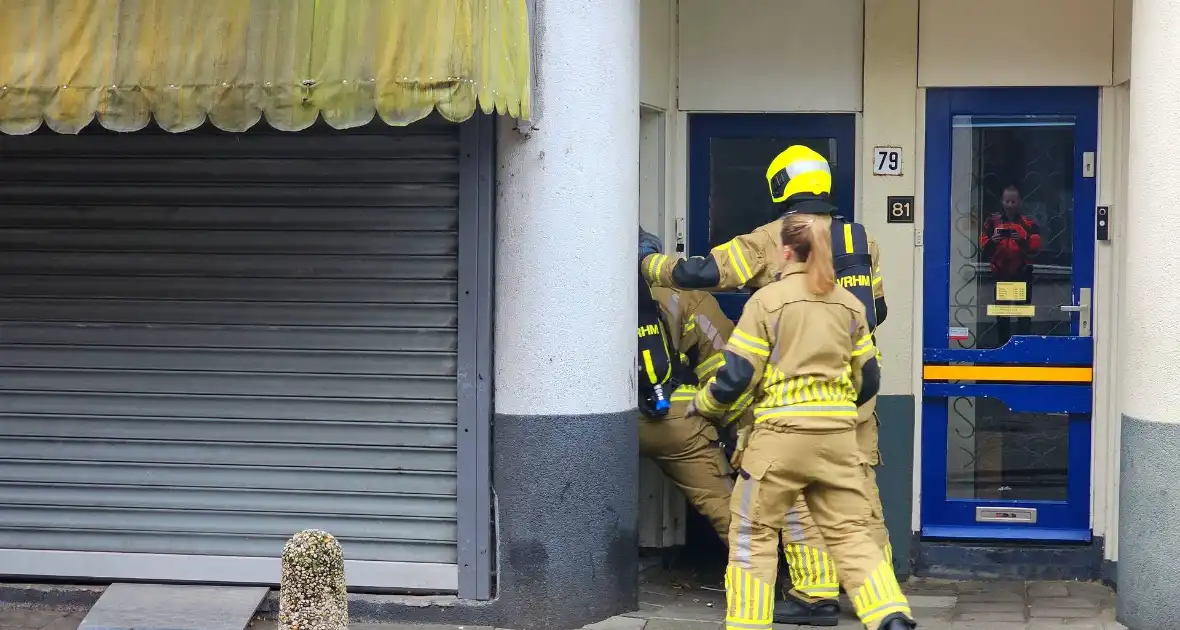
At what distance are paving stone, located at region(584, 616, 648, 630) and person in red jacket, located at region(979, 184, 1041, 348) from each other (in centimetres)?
258

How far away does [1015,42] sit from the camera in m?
7.12

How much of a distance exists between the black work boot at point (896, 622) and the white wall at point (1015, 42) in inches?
122

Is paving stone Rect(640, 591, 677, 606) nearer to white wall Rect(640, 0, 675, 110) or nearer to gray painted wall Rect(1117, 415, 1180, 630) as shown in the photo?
gray painted wall Rect(1117, 415, 1180, 630)

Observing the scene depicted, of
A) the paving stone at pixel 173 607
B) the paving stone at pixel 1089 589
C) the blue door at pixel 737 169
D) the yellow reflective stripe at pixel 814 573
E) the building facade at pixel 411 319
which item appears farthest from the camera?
the blue door at pixel 737 169

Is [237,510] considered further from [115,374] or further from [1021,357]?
[1021,357]

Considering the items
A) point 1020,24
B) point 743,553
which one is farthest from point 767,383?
point 1020,24

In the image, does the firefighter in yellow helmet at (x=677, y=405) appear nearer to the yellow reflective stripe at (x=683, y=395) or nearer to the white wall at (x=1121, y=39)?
the yellow reflective stripe at (x=683, y=395)

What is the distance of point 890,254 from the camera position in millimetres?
7203

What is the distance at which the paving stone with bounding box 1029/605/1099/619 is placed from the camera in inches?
254

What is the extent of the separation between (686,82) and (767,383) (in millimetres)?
2450

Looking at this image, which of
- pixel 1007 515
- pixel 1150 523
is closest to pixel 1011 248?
pixel 1007 515

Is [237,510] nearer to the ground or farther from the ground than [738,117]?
nearer to the ground

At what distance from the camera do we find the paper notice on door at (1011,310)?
285 inches

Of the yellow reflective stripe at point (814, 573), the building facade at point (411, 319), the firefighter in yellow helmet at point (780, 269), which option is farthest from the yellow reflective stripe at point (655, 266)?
the yellow reflective stripe at point (814, 573)
